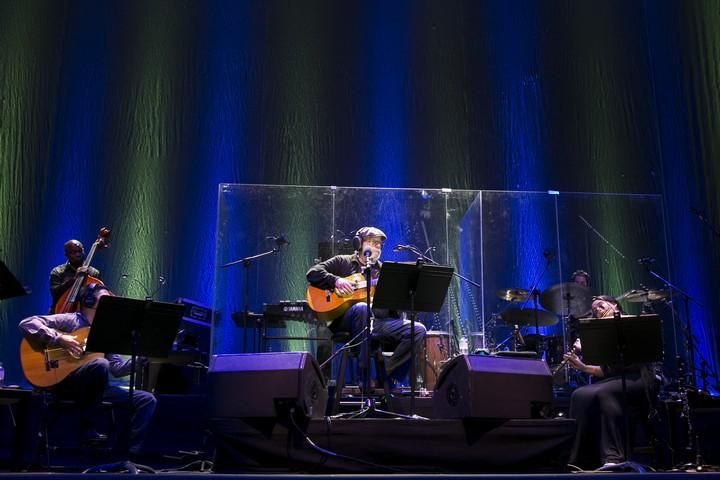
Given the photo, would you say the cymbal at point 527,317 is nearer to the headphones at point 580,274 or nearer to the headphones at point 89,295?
the headphones at point 580,274

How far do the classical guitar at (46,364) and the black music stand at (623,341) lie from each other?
146 inches

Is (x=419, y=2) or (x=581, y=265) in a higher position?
(x=419, y=2)

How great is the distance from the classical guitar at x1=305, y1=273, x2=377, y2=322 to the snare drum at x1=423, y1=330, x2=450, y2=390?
2.54ft

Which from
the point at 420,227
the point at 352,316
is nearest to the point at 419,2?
the point at 420,227

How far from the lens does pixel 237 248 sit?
7.62 meters

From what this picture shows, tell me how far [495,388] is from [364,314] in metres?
1.90

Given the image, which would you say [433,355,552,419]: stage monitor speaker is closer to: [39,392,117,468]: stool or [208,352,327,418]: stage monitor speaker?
[208,352,327,418]: stage monitor speaker

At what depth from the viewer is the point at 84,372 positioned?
5.49 meters

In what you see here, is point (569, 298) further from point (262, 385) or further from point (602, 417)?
point (262, 385)

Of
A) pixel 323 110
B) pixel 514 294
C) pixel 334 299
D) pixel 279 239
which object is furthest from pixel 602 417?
pixel 323 110

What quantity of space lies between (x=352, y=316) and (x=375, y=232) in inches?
36.0

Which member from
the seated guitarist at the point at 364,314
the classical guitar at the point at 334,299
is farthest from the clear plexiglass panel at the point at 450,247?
the seated guitarist at the point at 364,314

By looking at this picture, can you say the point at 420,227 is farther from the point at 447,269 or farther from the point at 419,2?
the point at 419,2

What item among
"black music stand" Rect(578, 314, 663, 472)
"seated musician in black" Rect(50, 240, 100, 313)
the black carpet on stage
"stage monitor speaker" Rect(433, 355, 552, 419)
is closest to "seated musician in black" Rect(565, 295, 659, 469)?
"black music stand" Rect(578, 314, 663, 472)
